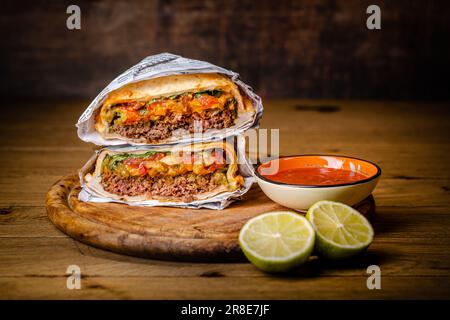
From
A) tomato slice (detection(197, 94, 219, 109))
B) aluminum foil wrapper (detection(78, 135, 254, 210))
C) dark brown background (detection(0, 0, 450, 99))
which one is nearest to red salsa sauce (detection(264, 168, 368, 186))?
aluminum foil wrapper (detection(78, 135, 254, 210))

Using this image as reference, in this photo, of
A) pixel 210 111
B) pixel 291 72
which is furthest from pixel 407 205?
pixel 291 72

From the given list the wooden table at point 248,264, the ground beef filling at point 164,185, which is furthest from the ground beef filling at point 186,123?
the wooden table at point 248,264

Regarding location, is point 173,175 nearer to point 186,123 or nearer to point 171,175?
point 171,175

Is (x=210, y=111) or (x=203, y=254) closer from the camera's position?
(x=203, y=254)

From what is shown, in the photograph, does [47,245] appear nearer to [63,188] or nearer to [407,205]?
[63,188]

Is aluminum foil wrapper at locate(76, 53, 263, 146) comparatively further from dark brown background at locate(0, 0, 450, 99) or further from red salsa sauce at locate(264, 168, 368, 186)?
dark brown background at locate(0, 0, 450, 99)

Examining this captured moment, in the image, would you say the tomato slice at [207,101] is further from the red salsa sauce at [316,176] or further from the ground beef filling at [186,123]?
the red salsa sauce at [316,176]

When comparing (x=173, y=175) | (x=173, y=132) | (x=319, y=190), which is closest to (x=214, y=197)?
(x=173, y=175)
